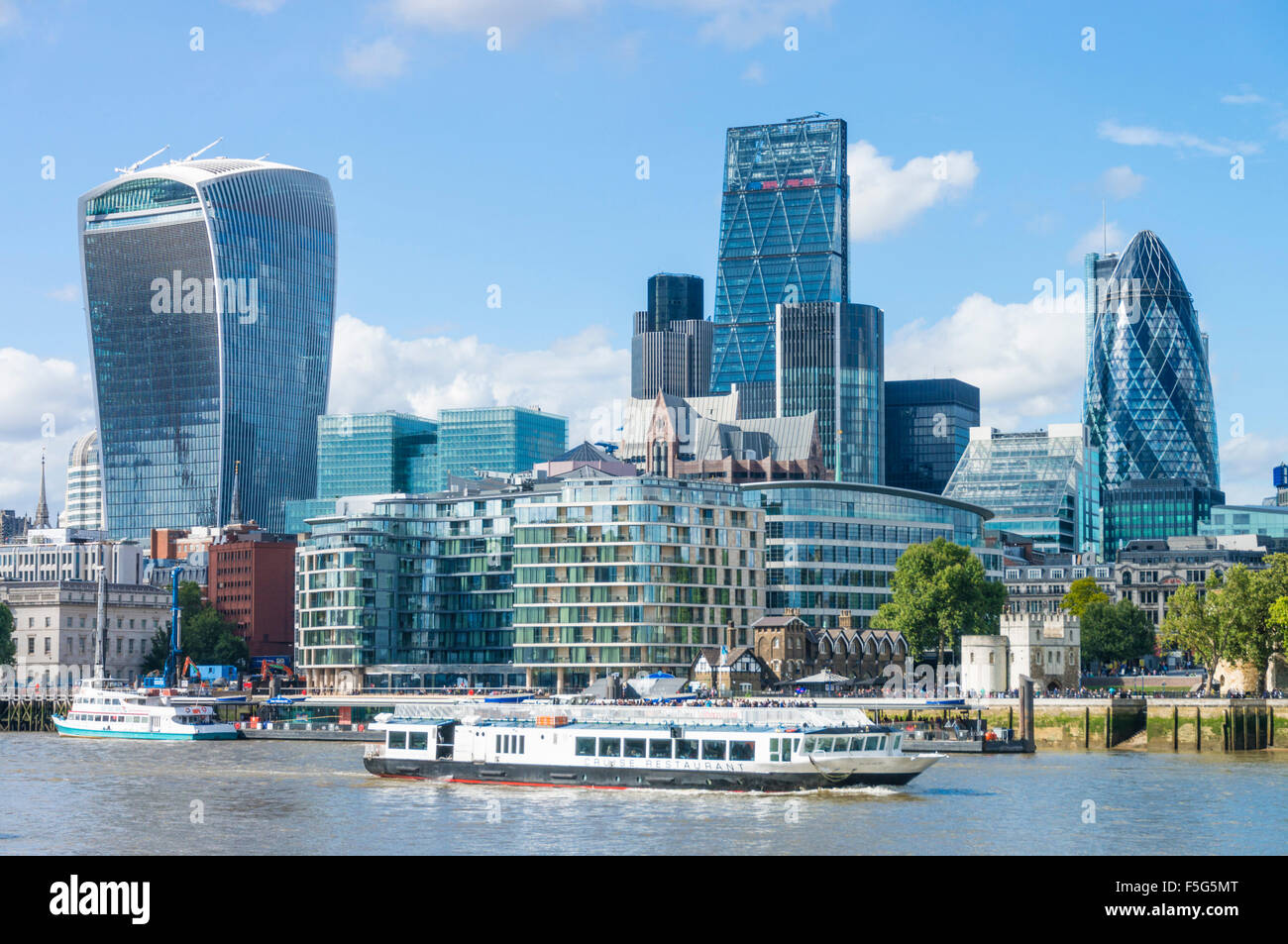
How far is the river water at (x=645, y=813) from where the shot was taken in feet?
203

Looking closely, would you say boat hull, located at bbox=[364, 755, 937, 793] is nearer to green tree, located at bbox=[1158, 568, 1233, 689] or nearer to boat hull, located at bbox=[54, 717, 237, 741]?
boat hull, located at bbox=[54, 717, 237, 741]

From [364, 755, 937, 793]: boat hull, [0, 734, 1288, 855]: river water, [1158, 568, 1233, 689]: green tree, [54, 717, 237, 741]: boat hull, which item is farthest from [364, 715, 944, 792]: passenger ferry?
[1158, 568, 1233, 689]: green tree

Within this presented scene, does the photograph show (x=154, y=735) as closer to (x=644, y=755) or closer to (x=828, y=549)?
(x=644, y=755)

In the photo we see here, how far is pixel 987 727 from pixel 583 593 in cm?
5437

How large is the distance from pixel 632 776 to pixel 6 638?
12748 centimetres

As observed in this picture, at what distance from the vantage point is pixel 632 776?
86.8m

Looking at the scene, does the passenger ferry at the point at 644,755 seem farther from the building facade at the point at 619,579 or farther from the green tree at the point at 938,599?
the green tree at the point at 938,599

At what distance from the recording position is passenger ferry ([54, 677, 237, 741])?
452ft

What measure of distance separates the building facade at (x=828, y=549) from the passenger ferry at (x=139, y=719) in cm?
6291

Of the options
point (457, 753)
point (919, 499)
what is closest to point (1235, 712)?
point (457, 753)

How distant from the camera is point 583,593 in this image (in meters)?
166

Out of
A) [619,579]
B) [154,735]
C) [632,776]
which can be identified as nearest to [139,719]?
[154,735]

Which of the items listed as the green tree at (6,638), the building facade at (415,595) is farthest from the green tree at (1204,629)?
the green tree at (6,638)

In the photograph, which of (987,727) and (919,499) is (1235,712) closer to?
(987,727)
